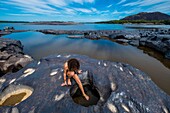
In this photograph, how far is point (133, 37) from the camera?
20234 mm

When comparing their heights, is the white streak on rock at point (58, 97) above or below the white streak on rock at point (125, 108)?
above

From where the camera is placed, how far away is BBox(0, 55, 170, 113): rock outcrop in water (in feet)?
10.9

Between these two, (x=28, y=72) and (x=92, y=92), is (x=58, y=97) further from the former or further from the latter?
(x=28, y=72)

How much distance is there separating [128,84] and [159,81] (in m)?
3.03

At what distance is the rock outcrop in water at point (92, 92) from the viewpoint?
3.33 meters

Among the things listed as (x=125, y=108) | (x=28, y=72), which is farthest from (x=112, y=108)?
(x=28, y=72)

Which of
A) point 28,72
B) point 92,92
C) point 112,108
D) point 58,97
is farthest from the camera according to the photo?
point 28,72

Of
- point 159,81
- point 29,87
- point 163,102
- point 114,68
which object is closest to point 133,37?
point 159,81

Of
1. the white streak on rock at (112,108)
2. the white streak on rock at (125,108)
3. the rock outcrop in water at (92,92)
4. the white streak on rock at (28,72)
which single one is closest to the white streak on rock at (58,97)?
the rock outcrop in water at (92,92)

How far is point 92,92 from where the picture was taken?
171 inches

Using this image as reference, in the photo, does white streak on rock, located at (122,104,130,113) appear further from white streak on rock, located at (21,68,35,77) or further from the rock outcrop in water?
white streak on rock, located at (21,68,35,77)

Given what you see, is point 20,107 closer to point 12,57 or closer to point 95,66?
point 95,66

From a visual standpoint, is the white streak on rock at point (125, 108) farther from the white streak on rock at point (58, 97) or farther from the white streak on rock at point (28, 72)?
the white streak on rock at point (28, 72)

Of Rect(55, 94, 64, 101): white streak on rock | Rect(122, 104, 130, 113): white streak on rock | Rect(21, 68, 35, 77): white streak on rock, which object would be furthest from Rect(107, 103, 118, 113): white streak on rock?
Rect(21, 68, 35, 77): white streak on rock
